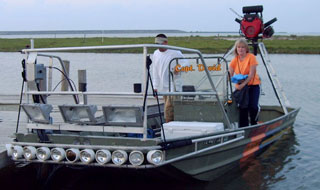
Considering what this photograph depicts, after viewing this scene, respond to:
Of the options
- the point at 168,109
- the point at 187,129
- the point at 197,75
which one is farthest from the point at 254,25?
the point at 187,129

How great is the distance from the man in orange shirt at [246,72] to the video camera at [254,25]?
1209mm

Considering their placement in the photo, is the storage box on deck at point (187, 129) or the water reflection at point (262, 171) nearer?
the storage box on deck at point (187, 129)

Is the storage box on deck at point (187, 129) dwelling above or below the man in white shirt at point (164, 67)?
below

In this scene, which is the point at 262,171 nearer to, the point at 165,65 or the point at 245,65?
the point at 245,65

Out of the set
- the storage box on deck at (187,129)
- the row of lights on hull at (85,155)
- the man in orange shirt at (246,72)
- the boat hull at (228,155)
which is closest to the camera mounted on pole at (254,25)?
the man in orange shirt at (246,72)

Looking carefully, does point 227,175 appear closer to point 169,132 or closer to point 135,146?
point 169,132

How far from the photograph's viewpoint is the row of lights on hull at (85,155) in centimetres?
544

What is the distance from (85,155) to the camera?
5617mm

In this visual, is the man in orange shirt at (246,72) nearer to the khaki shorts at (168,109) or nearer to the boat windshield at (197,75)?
the boat windshield at (197,75)

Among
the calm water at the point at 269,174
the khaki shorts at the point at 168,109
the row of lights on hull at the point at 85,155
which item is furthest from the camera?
the calm water at the point at 269,174

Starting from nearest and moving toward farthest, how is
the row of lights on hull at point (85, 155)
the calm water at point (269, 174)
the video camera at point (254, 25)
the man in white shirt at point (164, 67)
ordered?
1. the row of lights on hull at point (85, 155)
2. the calm water at point (269, 174)
3. the man in white shirt at point (164, 67)
4. the video camera at point (254, 25)

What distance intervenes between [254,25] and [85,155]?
175 inches

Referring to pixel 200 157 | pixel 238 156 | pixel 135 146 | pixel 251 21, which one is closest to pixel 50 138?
pixel 135 146

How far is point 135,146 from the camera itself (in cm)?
557
